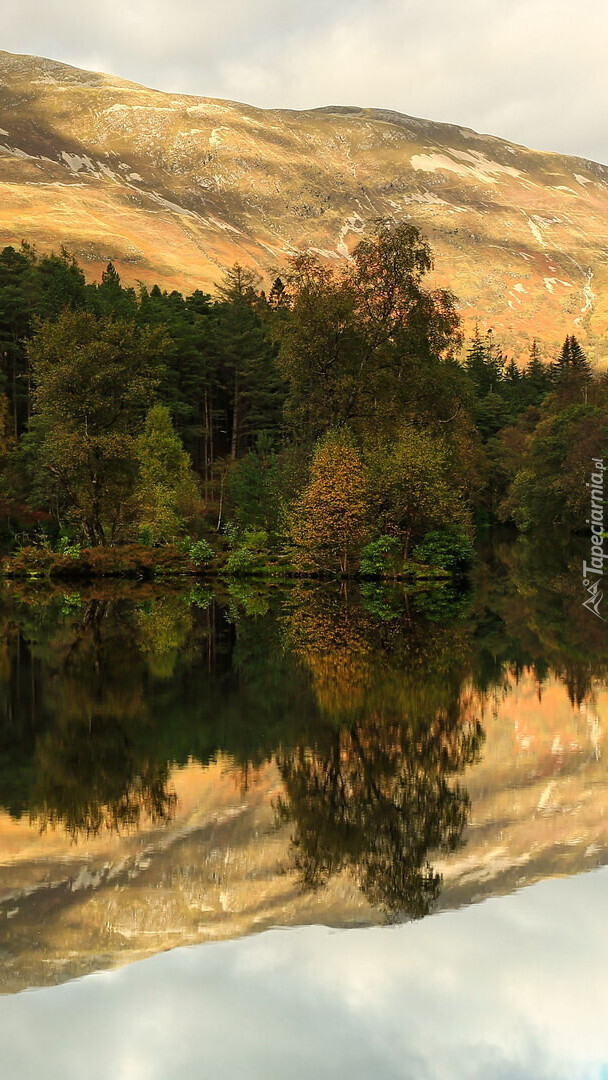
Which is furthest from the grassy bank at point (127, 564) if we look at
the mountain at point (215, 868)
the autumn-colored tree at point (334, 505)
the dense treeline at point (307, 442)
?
the mountain at point (215, 868)

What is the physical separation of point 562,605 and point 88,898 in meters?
28.8

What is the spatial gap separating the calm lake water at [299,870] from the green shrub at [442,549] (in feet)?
85.1

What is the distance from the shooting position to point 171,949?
839cm

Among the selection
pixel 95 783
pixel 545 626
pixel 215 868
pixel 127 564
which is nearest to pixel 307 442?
pixel 127 564

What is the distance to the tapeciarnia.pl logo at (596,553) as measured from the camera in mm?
38125

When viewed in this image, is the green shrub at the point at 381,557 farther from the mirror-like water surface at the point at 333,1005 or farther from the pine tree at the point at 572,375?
the pine tree at the point at 572,375

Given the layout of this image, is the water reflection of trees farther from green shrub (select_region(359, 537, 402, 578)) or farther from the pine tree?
the pine tree

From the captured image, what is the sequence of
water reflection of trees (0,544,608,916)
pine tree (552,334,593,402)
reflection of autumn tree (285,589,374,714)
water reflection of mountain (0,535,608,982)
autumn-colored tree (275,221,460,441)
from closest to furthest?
water reflection of mountain (0,535,608,982)
water reflection of trees (0,544,608,916)
reflection of autumn tree (285,589,374,714)
autumn-colored tree (275,221,460,441)
pine tree (552,334,593,402)

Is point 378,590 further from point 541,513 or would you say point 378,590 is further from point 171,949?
point 541,513

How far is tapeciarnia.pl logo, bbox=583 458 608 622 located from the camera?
3812 centimetres

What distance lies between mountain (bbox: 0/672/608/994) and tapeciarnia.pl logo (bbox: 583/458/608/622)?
20.3 metres

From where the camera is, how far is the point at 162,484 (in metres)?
56.2

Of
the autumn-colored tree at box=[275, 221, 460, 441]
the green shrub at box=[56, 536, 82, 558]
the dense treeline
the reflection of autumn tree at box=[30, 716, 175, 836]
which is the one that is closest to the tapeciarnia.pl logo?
the dense treeline

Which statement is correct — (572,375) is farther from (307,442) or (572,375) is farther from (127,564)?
(127,564)
